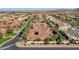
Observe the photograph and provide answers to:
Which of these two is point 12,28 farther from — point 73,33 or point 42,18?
point 73,33

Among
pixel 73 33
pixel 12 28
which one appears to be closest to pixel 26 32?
pixel 12 28
